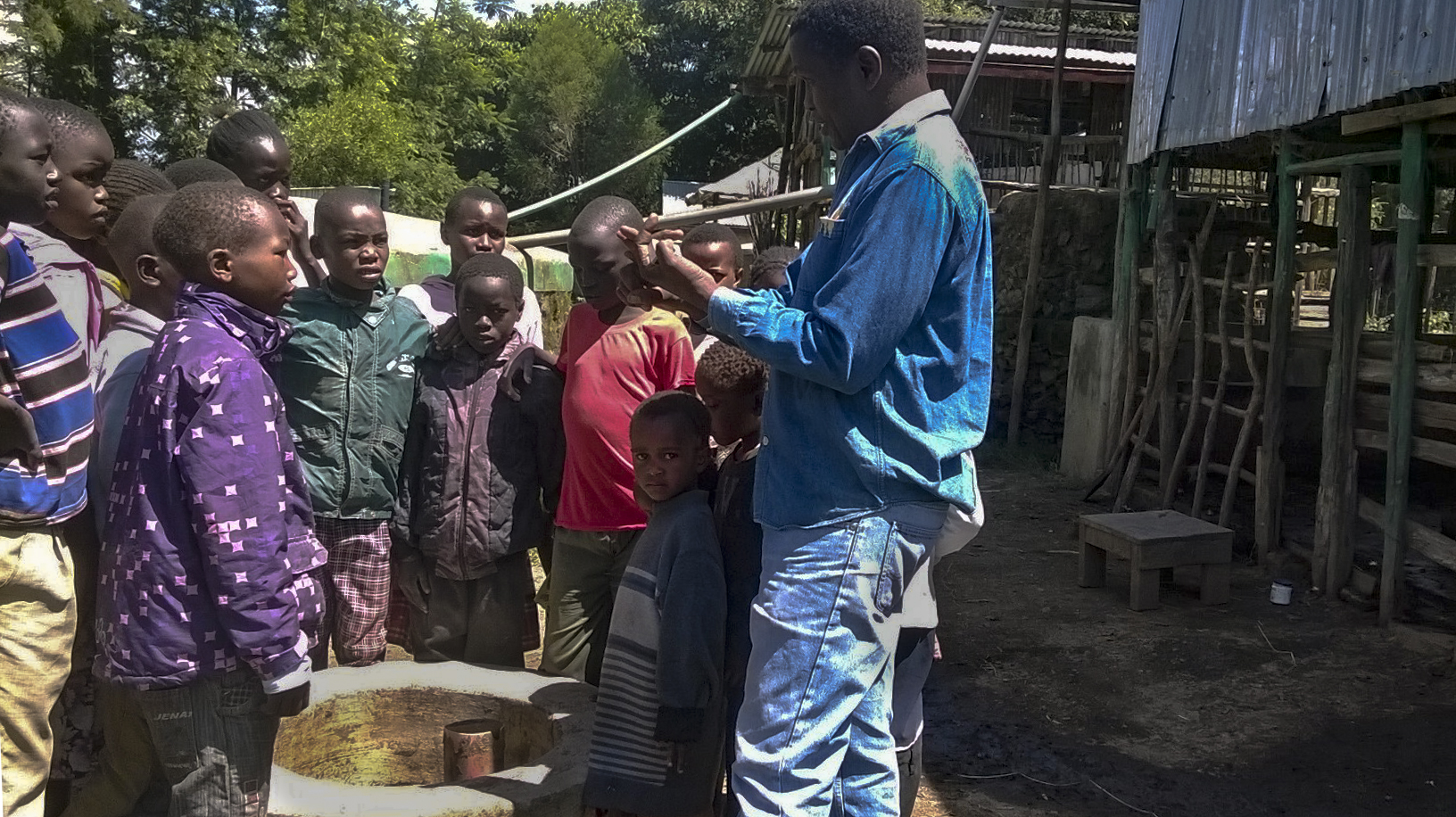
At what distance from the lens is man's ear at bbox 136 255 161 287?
279 cm

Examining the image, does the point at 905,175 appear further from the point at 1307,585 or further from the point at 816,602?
the point at 1307,585

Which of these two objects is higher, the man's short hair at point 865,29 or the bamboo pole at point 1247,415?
the man's short hair at point 865,29

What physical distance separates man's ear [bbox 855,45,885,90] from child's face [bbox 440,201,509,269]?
216cm

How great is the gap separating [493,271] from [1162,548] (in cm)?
429

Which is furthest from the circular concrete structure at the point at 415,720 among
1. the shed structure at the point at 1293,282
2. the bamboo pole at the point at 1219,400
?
the bamboo pole at the point at 1219,400

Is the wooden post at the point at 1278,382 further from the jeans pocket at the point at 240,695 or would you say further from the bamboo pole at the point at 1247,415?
the jeans pocket at the point at 240,695

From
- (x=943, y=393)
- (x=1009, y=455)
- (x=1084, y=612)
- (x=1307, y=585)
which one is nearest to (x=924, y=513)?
(x=943, y=393)

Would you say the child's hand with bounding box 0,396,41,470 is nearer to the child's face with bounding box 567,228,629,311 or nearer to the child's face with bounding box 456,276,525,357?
the child's face with bounding box 456,276,525,357

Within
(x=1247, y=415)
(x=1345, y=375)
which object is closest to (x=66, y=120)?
(x=1345, y=375)

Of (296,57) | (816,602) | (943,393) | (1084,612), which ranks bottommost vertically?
(1084,612)

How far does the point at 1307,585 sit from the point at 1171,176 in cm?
347

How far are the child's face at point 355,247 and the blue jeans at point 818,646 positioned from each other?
1.67 m

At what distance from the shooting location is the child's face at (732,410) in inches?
113

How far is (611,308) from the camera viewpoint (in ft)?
11.6
